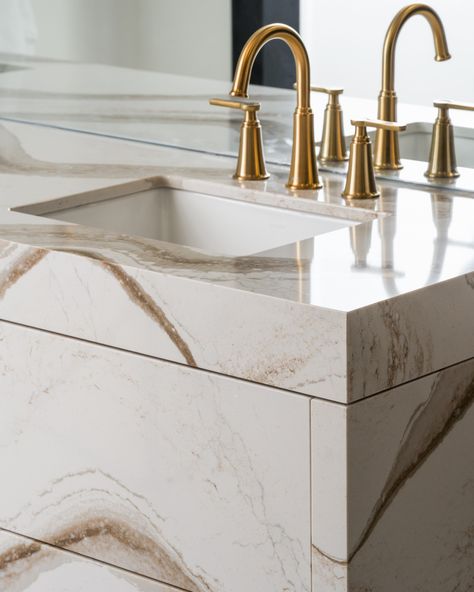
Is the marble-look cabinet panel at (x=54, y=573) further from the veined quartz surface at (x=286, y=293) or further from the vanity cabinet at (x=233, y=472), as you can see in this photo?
the veined quartz surface at (x=286, y=293)

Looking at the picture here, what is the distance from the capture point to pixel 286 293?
1146 millimetres

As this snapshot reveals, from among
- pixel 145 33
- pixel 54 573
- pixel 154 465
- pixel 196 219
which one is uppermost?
pixel 145 33

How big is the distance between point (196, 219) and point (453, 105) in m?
0.37

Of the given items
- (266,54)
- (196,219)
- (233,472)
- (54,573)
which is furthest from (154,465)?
(266,54)

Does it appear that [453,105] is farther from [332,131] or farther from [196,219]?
[196,219]

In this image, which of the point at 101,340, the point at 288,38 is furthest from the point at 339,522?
the point at 288,38

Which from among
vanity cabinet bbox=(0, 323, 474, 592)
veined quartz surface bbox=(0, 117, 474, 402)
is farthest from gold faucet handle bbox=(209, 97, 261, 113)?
vanity cabinet bbox=(0, 323, 474, 592)

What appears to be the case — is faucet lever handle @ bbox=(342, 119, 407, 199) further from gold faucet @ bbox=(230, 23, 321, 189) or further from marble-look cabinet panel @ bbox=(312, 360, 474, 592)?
marble-look cabinet panel @ bbox=(312, 360, 474, 592)

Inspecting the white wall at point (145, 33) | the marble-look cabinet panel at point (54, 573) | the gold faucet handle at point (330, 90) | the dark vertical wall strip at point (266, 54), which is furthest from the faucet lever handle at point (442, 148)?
the marble-look cabinet panel at point (54, 573)

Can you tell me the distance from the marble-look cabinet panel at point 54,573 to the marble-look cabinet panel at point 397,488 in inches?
9.7

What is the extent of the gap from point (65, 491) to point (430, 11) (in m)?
0.72

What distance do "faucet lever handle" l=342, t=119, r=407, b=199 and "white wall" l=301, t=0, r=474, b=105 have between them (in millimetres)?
106

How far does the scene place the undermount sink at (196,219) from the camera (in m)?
1.52

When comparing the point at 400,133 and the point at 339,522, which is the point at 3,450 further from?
the point at 400,133
